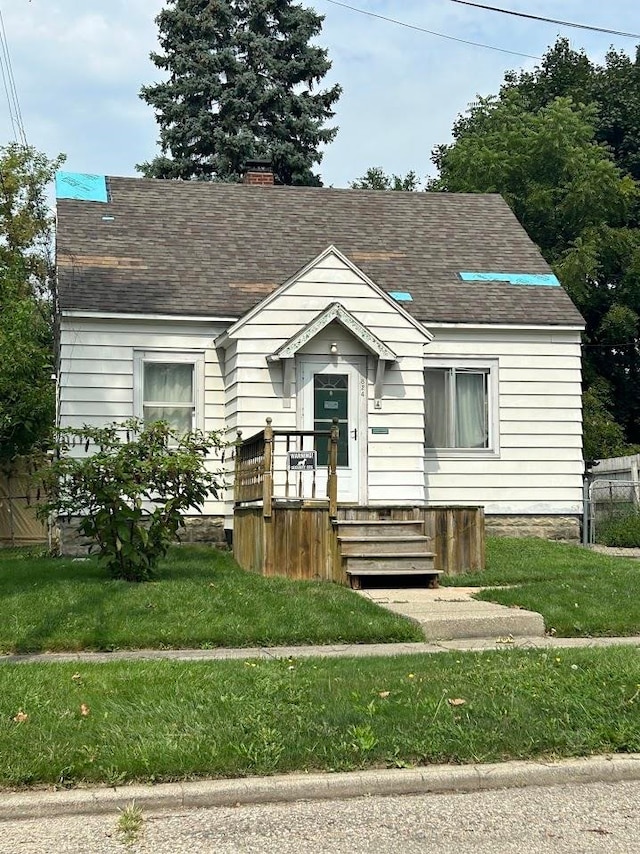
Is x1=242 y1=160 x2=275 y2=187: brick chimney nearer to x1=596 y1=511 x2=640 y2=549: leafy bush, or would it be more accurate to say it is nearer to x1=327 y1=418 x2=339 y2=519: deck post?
x1=596 y1=511 x2=640 y2=549: leafy bush

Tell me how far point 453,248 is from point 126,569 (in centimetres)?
1025

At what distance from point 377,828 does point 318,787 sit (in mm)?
513

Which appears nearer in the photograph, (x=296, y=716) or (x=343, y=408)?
(x=296, y=716)

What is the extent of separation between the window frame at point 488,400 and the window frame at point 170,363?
3.77 metres

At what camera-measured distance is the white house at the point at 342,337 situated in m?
16.0

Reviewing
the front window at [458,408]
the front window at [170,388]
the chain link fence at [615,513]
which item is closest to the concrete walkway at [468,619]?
the front window at [458,408]

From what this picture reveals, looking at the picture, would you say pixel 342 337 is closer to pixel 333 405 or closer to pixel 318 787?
pixel 333 405

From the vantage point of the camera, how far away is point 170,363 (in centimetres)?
1672

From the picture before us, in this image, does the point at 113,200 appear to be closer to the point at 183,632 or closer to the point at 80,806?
the point at 183,632

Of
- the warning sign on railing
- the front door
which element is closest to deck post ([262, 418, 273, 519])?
the warning sign on railing

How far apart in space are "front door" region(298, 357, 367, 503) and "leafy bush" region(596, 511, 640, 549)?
5.46 metres

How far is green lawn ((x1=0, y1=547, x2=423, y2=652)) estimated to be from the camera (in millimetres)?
9336

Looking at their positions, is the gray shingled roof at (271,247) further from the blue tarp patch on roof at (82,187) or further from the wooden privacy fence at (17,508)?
the wooden privacy fence at (17,508)

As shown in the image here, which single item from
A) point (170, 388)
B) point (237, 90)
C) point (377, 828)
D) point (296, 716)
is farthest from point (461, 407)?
point (237, 90)
